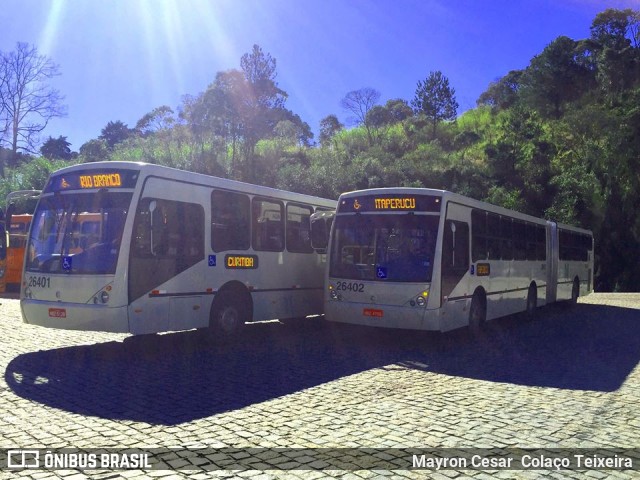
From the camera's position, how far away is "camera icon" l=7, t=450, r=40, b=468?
4.96 m

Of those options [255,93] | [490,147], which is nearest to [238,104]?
[255,93]

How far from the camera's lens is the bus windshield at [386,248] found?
11609 millimetres

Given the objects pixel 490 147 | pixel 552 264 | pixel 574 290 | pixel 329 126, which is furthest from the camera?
pixel 329 126

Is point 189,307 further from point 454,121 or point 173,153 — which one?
point 454,121

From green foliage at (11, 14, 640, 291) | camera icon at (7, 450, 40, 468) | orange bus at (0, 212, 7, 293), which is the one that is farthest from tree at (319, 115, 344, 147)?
camera icon at (7, 450, 40, 468)

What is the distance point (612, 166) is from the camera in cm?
3844

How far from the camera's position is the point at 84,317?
948 cm

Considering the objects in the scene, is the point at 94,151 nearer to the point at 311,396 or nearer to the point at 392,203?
the point at 392,203

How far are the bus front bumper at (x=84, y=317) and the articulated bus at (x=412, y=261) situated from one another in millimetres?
4408

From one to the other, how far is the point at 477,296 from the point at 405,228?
274cm

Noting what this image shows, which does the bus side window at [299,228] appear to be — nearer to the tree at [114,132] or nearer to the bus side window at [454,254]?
the bus side window at [454,254]

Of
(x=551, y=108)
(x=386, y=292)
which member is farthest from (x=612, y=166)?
(x=386, y=292)

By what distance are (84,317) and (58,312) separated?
51 cm

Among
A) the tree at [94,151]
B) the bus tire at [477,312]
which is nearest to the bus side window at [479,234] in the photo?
the bus tire at [477,312]
